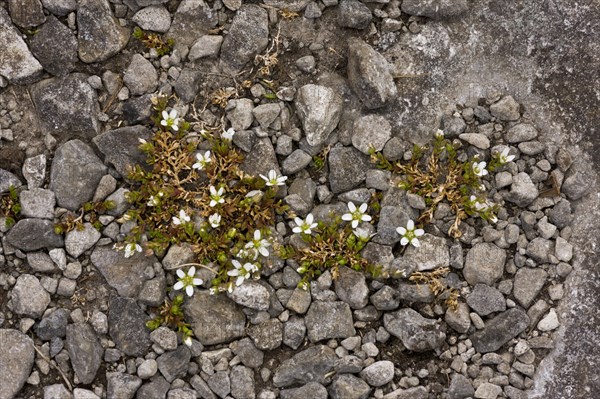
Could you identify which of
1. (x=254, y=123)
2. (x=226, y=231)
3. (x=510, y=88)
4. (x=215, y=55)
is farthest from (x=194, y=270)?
(x=510, y=88)

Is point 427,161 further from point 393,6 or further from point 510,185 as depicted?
point 393,6

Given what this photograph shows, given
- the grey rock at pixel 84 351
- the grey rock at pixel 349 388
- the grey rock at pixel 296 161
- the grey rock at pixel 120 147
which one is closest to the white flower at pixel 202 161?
the grey rock at pixel 120 147

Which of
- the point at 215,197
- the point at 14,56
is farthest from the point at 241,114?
the point at 14,56

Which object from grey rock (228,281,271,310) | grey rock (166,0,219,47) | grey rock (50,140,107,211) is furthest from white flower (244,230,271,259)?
grey rock (166,0,219,47)

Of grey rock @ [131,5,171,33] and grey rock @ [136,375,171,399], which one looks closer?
grey rock @ [136,375,171,399]

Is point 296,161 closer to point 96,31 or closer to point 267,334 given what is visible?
point 267,334

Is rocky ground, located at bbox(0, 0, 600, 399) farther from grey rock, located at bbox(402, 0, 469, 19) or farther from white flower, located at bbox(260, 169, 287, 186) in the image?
white flower, located at bbox(260, 169, 287, 186)
